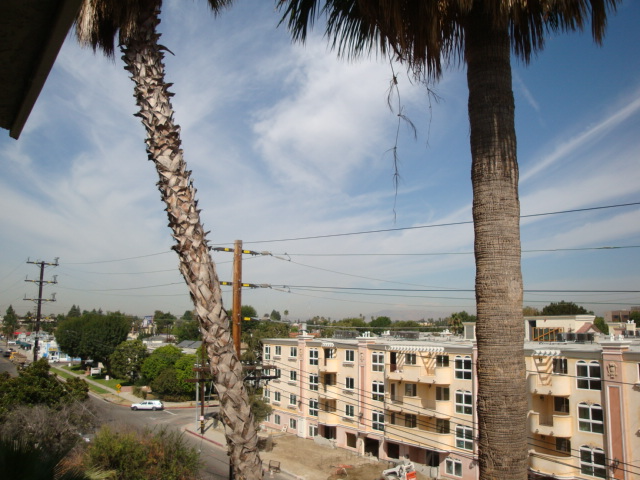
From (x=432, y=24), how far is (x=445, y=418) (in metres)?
27.7

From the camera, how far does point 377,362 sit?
33.4 meters

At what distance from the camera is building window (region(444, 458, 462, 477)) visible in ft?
92.2

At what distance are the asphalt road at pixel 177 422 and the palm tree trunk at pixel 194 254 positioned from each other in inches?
942

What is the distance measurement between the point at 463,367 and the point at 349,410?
35.6 ft

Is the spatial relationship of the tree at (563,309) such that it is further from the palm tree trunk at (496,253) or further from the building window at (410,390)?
the palm tree trunk at (496,253)

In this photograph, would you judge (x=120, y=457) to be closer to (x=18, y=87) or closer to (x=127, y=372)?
(x=18, y=87)

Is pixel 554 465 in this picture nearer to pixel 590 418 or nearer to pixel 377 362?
pixel 590 418

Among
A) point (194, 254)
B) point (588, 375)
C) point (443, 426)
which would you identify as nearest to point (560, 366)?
point (588, 375)

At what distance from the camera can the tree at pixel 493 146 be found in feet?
14.1

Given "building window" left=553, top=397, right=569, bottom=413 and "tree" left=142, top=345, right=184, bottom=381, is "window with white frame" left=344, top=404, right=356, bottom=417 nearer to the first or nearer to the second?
"building window" left=553, top=397, right=569, bottom=413

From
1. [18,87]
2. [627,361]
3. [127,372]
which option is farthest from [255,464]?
[127,372]

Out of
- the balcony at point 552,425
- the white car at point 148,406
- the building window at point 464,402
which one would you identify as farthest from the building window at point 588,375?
the white car at point 148,406

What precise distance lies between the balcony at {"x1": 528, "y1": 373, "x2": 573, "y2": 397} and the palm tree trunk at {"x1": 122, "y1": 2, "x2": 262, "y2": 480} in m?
23.5

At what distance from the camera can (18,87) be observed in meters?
2.47
